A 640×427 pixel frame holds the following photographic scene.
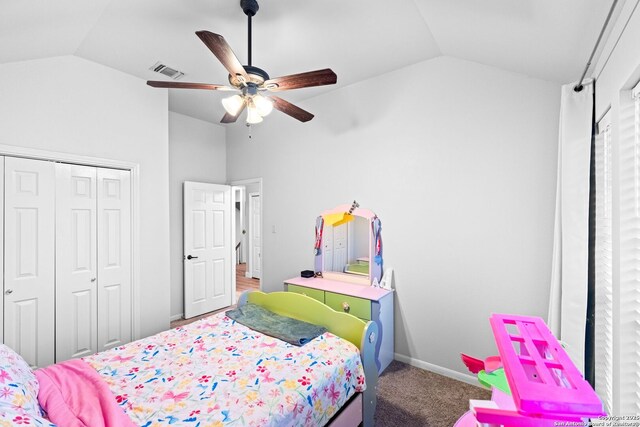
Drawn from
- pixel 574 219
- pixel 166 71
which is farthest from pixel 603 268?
pixel 166 71

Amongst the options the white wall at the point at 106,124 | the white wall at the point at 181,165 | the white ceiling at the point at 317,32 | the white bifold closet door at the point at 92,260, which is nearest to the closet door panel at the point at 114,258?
the white bifold closet door at the point at 92,260

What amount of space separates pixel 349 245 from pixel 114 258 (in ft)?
7.75

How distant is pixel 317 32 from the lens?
213 cm

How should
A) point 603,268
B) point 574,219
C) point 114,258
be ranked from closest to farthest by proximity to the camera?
1. point 603,268
2. point 574,219
3. point 114,258

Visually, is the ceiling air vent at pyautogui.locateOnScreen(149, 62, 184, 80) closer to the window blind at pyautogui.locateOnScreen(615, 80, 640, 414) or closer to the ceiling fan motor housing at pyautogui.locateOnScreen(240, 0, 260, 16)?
the ceiling fan motor housing at pyautogui.locateOnScreen(240, 0, 260, 16)

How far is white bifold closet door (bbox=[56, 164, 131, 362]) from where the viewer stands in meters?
2.44

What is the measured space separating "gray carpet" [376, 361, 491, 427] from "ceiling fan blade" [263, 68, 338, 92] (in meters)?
2.31

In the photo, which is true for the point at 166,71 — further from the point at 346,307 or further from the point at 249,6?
the point at 346,307

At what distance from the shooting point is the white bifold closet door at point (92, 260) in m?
2.44

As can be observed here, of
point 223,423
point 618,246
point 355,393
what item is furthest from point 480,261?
point 223,423

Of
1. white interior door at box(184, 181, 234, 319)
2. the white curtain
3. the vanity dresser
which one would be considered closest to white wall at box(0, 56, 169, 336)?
white interior door at box(184, 181, 234, 319)

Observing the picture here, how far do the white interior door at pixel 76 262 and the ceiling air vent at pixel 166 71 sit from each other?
1099mm

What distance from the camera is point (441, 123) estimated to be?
2.54 m

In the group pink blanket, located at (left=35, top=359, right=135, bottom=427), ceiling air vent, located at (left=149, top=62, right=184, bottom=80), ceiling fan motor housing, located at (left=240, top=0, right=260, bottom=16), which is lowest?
pink blanket, located at (left=35, top=359, right=135, bottom=427)
